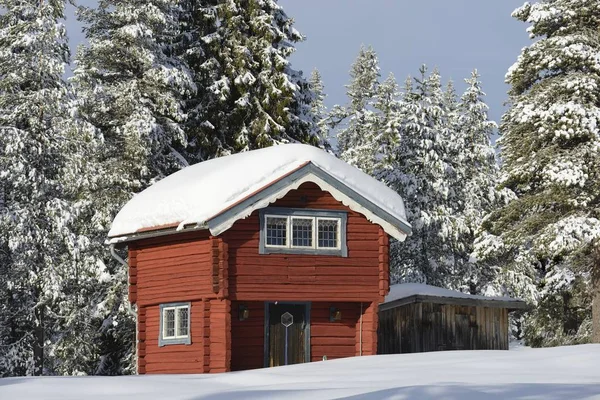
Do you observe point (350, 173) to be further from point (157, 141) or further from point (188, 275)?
point (157, 141)

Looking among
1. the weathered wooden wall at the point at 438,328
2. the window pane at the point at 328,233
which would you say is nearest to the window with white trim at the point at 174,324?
the window pane at the point at 328,233

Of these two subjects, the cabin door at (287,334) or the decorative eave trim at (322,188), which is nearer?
the decorative eave trim at (322,188)

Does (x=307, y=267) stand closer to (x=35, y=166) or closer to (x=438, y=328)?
(x=438, y=328)

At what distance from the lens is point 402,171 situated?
148 ft

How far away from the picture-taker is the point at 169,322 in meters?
30.0

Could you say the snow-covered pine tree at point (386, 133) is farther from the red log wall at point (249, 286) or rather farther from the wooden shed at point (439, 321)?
the red log wall at point (249, 286)

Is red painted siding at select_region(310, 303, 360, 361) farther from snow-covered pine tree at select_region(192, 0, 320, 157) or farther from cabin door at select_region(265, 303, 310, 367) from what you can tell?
snow-covered pine tree at select_region(192, 0, 320, 157)

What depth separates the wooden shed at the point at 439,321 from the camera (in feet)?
112

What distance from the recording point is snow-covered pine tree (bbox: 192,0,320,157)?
4084 cm

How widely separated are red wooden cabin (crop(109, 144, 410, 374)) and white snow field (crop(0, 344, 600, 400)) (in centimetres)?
336

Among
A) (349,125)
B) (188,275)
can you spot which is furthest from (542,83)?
(349,125)

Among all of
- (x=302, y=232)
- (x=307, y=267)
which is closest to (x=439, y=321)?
(x=307, y=267)

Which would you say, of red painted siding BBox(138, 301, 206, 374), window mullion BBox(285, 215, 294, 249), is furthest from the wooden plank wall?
red painted siding BBox(138, 301, 206, 374)

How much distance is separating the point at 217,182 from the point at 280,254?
104 inches
